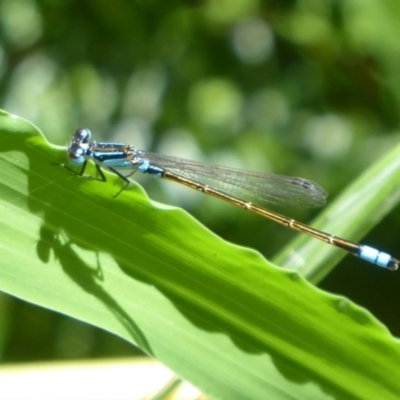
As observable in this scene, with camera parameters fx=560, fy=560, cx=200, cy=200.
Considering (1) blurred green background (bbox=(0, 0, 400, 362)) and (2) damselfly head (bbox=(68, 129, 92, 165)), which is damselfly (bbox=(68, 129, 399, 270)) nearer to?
(2) damselfly head (bbox=(68, 129, 92, 165))

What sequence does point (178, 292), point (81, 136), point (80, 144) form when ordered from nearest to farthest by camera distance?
point (178, 292)
point (80, 144)
point (81, 136)

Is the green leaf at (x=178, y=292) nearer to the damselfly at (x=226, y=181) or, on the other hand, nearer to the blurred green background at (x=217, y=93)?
the damselfly at (x=226, y=181)

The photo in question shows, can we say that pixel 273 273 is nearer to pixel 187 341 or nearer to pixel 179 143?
pixel 187 341

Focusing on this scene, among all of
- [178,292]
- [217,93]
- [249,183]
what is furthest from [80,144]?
[217,93]

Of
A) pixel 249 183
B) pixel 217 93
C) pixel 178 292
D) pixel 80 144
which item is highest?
pixel 217 93

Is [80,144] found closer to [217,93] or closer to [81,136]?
[81,136]

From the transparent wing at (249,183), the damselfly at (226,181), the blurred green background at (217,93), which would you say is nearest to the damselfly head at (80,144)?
the damselfly at (226,181)

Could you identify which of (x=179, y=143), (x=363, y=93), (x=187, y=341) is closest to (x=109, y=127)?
(x=179, y=143)
